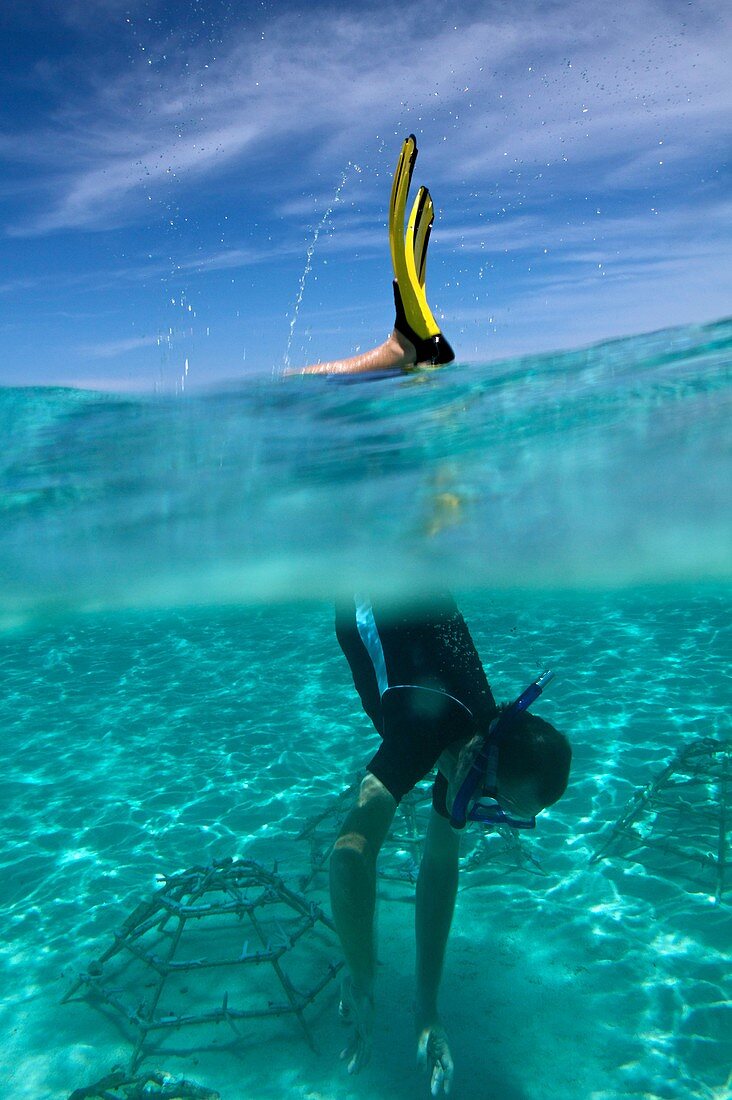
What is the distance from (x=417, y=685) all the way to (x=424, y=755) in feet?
1.32

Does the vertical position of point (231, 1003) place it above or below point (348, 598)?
below

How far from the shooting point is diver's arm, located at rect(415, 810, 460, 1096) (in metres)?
4.43

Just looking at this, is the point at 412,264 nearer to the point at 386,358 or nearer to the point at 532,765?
the point at 386,358

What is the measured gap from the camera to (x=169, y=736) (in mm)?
13562

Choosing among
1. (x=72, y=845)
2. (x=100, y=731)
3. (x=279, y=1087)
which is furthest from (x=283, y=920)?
(x=100, y=731)

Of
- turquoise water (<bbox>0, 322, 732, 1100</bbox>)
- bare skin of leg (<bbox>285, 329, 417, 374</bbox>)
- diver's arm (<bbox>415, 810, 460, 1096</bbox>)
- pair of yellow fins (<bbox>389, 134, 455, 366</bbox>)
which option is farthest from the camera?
turquoise water (<bbox>0, 322, 732, 1100</bbox>)

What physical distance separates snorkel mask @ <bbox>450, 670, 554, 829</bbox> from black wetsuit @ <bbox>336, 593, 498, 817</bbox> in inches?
6.0

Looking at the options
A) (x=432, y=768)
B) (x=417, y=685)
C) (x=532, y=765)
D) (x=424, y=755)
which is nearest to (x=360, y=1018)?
(x=432, y=768)

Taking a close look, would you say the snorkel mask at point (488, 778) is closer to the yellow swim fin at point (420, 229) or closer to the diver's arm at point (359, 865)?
→ the diver's arm at point (359, 865)

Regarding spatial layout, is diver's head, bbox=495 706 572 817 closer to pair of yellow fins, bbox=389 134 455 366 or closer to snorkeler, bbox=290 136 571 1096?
snorkeler, bbox=290 136 571 1096

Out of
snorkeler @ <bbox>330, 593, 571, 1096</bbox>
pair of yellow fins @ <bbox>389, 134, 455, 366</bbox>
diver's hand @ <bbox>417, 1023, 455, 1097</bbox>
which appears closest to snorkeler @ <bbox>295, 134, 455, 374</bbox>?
pair of yellow fins @ <bbox>389, 134, 455, 366</bbox>

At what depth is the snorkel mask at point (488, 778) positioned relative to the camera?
12.2ft

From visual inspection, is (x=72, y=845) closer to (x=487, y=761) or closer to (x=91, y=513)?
(x=91, y=513)

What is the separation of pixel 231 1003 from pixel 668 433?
8.86m
